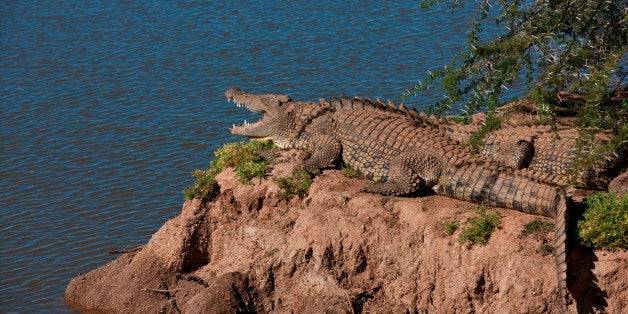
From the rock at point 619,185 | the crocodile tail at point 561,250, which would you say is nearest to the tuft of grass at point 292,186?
the crocodile tail at point 561,250

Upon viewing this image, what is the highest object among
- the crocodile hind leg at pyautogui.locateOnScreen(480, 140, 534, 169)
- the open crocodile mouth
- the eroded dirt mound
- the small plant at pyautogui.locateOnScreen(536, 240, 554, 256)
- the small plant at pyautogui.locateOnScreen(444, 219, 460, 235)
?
the open crocodile mouth

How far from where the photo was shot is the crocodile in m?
11.0

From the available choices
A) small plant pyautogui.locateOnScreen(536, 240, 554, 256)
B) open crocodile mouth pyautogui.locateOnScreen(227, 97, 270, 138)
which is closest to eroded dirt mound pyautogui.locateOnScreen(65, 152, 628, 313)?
small plant pyautogui.locateOnScreen(536, 240, 554, 256)

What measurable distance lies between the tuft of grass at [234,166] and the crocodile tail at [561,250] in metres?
4.17

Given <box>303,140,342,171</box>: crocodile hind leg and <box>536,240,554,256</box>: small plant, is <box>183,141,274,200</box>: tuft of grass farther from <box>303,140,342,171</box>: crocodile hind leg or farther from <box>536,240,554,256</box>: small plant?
<box>536,240,554,256</box>: small plant

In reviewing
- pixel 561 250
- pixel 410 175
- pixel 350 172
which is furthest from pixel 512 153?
pixel 561 250

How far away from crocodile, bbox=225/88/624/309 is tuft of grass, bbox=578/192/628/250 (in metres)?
0.26

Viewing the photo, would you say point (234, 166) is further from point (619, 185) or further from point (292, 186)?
point (619, 185)

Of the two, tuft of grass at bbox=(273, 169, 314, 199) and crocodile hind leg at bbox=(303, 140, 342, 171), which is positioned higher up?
crocodile hind leg at bbox=(303, 140, 342, 171)

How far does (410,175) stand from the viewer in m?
11.9

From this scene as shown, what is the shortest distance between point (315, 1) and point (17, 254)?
43.2 ft

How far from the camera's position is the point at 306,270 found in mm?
11367

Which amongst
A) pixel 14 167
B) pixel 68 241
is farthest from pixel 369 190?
pixel 14 167

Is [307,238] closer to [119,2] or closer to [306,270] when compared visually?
[306,270]
